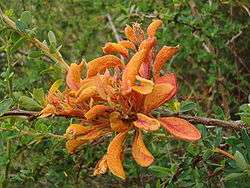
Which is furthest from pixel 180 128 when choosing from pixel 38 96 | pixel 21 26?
pixel 21 26

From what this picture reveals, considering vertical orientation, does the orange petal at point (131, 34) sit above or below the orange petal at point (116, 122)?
above

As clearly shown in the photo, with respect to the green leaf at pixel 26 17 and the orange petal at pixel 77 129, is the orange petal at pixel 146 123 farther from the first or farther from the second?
the green leaf at pixel 26 17

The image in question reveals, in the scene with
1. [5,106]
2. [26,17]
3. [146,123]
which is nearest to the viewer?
[146,123]

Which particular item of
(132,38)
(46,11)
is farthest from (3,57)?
(132,38)

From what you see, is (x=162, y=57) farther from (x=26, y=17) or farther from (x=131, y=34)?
(x=26, y=17)

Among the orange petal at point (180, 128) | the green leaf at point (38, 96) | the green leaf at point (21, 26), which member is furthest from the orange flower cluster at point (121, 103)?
the green leaf at point (21, 26)

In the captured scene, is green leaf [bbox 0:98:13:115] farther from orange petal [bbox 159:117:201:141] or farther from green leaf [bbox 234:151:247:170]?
green leaf [bbox 234:151:247:170]
